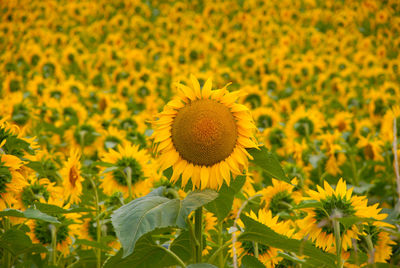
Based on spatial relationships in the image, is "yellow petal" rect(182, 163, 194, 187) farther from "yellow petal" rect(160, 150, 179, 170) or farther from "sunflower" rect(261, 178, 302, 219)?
"sunflower" rect(261, 178, 302, 219)

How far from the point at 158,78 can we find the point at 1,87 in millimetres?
1561

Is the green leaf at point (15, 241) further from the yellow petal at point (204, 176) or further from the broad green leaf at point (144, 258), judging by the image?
the yellow petal at point (204, 176)

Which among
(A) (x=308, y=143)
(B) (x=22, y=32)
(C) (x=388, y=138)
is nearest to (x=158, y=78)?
(A) (x=308, y=143)

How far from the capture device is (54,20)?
8.16 meters

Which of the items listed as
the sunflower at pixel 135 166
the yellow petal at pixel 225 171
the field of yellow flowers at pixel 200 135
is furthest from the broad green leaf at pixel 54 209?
the sunflower at pixel 135 166

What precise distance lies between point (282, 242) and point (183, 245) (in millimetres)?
301

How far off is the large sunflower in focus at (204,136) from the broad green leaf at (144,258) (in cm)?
18

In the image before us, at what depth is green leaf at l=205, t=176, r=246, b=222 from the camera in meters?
1.24

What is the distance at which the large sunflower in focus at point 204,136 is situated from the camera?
3.96 ft

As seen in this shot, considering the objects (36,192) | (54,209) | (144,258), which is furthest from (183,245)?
(36,192)

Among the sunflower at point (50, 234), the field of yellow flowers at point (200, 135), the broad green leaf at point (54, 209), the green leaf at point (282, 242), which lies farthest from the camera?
the sunflower at point (50, 234)

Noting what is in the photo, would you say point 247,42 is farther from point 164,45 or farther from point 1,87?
point 1,87

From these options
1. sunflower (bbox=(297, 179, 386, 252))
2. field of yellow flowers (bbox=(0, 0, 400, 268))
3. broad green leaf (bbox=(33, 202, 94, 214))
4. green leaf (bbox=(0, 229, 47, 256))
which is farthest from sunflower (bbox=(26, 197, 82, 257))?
sunflower (bbox=(297, 179, 386, 252))

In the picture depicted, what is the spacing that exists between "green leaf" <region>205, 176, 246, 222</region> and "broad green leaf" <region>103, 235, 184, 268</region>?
0.16 meters
